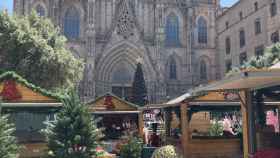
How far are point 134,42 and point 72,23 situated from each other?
27.0 feet

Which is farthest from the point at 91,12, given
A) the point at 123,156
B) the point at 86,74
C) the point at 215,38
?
the point at 123,156

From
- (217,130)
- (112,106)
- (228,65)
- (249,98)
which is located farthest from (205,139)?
(228,65)

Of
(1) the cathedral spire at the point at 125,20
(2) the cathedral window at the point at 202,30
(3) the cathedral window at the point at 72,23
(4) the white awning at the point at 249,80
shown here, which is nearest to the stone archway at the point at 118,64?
(1) the cathedral spire at the point at 125,20

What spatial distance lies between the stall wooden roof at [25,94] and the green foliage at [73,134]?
3740 mm

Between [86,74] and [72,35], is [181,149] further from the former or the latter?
[72,35]

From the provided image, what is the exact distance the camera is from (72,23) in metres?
47.6

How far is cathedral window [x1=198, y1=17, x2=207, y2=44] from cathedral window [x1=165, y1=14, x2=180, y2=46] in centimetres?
332

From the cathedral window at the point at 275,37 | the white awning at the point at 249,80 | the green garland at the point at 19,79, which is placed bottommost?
the white awning at the point at 249,80

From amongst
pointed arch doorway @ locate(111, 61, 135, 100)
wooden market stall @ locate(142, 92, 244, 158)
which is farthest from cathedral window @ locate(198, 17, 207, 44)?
wooden market stall @ locate(142, 92, 244, 158)

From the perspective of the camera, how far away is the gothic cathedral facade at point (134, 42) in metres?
46.2

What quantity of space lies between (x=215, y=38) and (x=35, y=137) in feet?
134

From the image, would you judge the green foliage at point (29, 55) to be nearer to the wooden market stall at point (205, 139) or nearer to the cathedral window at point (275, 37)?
the wooden market stall at point (205, 139)

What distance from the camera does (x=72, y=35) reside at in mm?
47156

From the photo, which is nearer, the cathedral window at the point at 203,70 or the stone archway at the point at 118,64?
the stone archway at the point at 118,64
